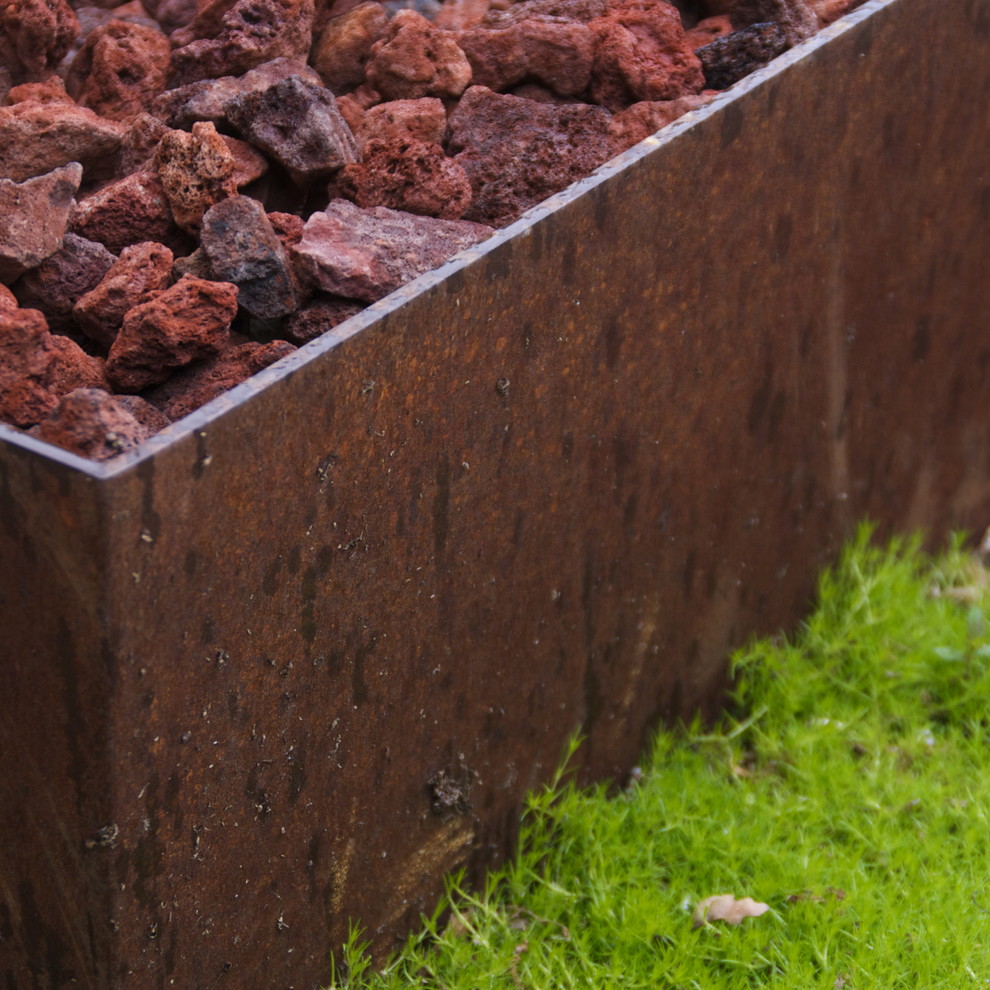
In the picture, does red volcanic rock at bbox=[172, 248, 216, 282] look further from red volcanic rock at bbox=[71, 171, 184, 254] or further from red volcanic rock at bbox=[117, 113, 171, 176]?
red volcanic rock at bbox=[117, 113, 171, 176]

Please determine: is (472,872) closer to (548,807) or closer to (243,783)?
(548,807)

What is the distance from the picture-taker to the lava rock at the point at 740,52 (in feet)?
7.85

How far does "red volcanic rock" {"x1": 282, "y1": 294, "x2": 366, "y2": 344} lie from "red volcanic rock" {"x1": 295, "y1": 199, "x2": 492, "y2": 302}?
0.02 m

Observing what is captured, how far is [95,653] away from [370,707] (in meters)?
0.51

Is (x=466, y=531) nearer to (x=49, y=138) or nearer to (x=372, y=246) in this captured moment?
(x=372, y=246)

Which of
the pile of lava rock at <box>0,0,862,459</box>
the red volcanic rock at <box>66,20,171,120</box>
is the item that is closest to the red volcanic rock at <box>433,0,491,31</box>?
the pile of lava rock at <box>0,0,862,459</box>

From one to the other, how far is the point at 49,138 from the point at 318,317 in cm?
61

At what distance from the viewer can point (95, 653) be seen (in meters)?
1.40

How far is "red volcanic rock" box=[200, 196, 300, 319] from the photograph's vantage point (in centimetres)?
182

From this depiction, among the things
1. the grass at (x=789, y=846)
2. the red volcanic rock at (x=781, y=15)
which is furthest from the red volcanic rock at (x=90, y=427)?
the red volcanic rock at (x=781, y=15)

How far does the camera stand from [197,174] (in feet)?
6.35

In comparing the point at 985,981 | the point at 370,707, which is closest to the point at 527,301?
the point at 370,707

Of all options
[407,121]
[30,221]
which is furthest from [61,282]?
[407,121]

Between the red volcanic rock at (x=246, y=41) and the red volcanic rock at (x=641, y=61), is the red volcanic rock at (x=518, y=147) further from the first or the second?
the red volcanic rock at (x=246, y=41)
